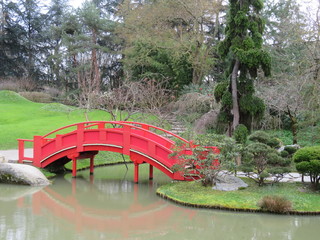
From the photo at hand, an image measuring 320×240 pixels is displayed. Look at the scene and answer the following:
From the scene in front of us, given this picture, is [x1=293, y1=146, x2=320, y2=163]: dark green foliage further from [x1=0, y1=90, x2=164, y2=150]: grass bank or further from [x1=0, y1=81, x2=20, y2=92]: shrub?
[x1=0, y1=81, x2=20, y2=92]: shrub

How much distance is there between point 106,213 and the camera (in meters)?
9.02

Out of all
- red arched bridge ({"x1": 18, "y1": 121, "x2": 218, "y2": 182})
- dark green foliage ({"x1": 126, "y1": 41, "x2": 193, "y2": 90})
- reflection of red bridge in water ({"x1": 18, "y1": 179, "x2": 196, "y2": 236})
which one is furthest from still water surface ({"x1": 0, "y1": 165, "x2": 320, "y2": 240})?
dark green foliage ({"x1": 126, "y1": 41, "x2": 193, "y2": 90})

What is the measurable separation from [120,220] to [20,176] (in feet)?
16.6

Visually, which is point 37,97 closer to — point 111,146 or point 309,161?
point 111,146

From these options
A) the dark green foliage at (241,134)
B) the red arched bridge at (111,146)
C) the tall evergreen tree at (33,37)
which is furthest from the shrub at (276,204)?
the tall evergreen tree at (33,37)

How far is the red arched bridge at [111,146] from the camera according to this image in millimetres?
11539

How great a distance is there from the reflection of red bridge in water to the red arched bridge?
1359 mm

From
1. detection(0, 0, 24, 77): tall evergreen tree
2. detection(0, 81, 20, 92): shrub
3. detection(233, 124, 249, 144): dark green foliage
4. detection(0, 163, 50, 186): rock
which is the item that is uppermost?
A: detection(0, 0, 24, 77): tall evergreen tree

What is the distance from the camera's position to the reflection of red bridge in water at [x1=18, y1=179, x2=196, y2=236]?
785cm

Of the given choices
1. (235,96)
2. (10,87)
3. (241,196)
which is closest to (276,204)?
(241,196)

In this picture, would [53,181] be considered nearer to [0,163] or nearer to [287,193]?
[0,163]

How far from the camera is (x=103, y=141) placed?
12.5 meters

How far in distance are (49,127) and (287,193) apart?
52.9ft

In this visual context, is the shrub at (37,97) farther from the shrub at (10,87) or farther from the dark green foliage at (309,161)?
the dark green foliage at (309,161)
